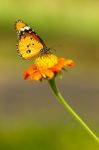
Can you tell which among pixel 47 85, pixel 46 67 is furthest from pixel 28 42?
pixel 47 85

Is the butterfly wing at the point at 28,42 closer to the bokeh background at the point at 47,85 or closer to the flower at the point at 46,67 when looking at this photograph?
the flower at the point at 46,67

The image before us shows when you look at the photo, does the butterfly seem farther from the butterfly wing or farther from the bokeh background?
the bokeh background

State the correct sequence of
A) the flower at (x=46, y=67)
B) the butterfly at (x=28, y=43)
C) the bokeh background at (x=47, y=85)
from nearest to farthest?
the flower at (x=46, y=67) → the butterfly at (x=28, y=43) → the bokeh background at (x=47, y=85)

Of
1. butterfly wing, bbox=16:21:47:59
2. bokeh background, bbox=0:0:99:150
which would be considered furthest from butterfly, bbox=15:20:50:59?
bokeh background, bbox=0:0:99:150

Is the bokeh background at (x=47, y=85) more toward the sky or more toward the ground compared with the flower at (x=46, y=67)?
more toward the ground

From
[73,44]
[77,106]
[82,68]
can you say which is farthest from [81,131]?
[73,44]

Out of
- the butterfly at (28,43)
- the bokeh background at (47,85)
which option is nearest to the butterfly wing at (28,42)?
the butterfly at (28,43)

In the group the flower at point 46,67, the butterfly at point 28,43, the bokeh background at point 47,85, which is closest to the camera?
the flower at point 46,67
